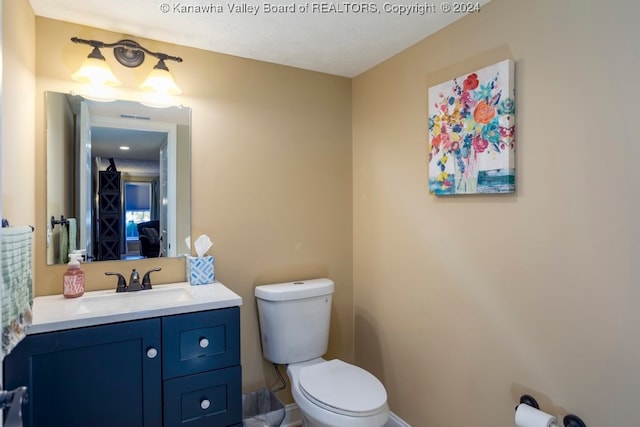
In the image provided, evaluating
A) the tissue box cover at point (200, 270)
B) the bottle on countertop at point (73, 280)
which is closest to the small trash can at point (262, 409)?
the tissue box cover at point (200, 270)

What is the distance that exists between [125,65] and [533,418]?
7.83 ft

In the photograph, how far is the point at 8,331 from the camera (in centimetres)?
94

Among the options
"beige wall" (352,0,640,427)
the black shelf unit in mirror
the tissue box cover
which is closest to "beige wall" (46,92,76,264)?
the black shelf unit in mirror

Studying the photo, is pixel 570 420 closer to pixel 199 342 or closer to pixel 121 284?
pixel 199 342

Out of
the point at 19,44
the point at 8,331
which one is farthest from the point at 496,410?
the point at 19,44

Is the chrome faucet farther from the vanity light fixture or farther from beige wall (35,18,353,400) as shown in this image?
the vanity light fixture

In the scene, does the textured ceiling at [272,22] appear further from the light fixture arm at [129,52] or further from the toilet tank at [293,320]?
the toilet tank at [293,320]

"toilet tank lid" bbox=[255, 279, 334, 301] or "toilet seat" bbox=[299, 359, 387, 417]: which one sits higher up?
"toilet tank lid" bbox=[255, 279, 334, 301]

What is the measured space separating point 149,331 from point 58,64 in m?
1.35

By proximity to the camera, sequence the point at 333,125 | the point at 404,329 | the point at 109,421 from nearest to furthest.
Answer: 1. the point at 109,421
2. the point at 404,329
3. the point at 333,125

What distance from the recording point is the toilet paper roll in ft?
4.28

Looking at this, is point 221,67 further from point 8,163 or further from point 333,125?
point 8,163

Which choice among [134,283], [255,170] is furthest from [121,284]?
[255,170]

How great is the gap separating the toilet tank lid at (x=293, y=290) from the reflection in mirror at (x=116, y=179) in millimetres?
497
